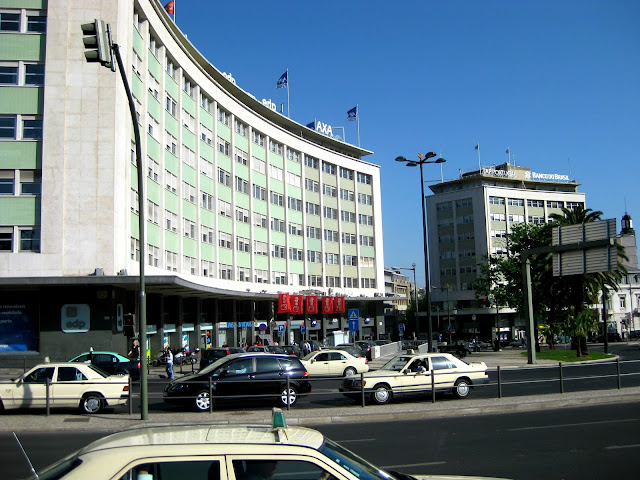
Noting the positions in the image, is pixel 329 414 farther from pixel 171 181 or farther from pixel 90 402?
pixel 171 181

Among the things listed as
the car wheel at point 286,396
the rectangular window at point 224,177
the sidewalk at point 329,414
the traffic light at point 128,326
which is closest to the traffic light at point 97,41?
the sidewalk at point 329,414

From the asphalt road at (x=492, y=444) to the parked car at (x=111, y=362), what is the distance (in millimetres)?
11628

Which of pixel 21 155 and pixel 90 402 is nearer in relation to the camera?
pixel 90 402

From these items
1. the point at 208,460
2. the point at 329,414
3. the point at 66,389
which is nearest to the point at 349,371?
the point at 329,414

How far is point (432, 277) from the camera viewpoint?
102 m

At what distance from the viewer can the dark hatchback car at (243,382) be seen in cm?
1842

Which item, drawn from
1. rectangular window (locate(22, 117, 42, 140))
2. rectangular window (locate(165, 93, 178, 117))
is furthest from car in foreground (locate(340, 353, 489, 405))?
rectangular window (locate(165, 93, 178, 117))

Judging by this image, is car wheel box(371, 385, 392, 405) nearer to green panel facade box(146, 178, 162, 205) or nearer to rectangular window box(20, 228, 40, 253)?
rectangular window box(20, 228, 40, 253)

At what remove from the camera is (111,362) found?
90.6ft

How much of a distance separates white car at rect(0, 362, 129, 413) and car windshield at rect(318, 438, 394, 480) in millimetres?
15333

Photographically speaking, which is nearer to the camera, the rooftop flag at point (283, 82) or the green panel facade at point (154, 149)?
the green panel facade at point (154, 149)

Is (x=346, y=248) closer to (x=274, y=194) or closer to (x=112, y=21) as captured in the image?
(x=274, y=194)

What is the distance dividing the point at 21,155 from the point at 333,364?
66.3ft

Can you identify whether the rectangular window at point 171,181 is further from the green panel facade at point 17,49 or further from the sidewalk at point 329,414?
the sidewalk at point 329,414
